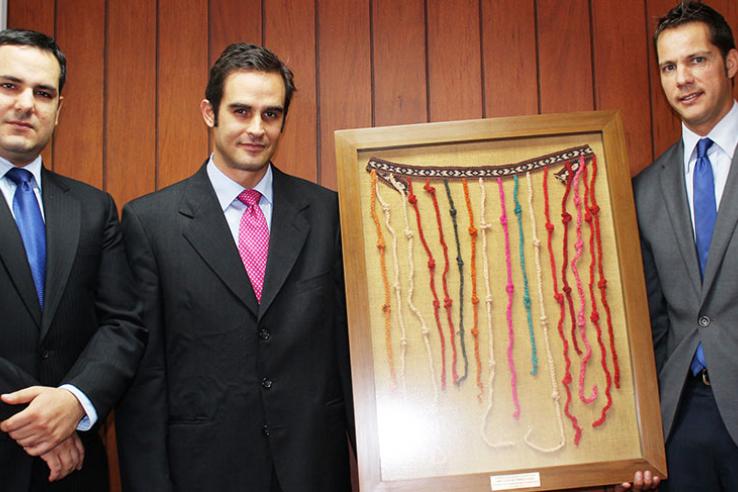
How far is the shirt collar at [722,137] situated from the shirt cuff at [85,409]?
1.59 metres

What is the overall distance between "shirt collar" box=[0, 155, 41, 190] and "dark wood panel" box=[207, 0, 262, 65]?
2.37 ft

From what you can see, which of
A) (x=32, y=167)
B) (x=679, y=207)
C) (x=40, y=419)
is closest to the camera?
(x=40, y=419)

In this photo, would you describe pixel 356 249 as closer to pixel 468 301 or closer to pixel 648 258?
pixel 468 301

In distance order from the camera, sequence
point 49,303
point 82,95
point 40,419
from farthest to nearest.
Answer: point 82,95 < point 49,303 < point 40,419

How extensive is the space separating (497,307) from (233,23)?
1245 millimetres

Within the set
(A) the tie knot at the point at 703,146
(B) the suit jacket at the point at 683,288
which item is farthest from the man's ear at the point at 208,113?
(A) the tie knot at the point at 703,146

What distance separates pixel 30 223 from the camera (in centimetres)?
168

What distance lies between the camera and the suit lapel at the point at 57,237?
1.64 meters

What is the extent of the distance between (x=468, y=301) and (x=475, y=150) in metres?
0.39

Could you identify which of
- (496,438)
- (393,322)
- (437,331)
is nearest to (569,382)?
(496,438)

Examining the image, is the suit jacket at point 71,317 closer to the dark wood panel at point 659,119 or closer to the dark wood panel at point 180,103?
the dark wood panel at point 180,103

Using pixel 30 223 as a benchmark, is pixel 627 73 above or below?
above

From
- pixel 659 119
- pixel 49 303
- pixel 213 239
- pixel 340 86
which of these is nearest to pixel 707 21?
pixel 659 119

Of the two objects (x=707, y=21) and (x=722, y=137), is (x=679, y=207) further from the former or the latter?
(x=707, y=21)
